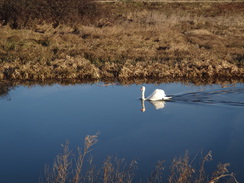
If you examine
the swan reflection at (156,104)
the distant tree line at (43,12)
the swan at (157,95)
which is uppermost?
the distant tree line at (43,12)

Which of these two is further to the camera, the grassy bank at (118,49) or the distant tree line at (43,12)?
the distant tree line at (43,12)

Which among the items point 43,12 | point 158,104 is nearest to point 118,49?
point 43,12

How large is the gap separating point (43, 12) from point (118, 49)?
6.38 meters

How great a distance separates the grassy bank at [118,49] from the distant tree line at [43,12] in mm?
75

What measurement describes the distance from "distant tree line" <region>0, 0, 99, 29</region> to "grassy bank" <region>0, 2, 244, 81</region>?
0.25 feet

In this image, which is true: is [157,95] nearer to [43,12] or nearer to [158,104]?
[158,104]

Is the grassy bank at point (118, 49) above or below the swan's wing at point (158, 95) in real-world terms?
above

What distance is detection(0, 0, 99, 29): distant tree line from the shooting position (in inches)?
933

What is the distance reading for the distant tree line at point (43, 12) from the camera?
23.7m

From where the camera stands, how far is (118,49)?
20125 mm

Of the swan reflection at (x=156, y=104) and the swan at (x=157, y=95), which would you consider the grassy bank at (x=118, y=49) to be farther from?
the swan reflection at (x=156, y=104)

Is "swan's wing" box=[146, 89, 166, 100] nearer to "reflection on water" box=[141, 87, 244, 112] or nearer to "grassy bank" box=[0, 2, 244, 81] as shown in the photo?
"reflection on water" box=[141, 87, 244, 112]

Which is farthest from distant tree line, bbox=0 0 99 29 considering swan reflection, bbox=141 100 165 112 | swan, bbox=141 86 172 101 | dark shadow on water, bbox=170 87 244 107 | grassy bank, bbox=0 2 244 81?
dark shadow on water, bbox=170 87 244 107

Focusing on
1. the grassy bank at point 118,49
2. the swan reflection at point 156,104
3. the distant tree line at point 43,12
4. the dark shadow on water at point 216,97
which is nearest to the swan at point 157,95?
the swan reflection at point 156,104
